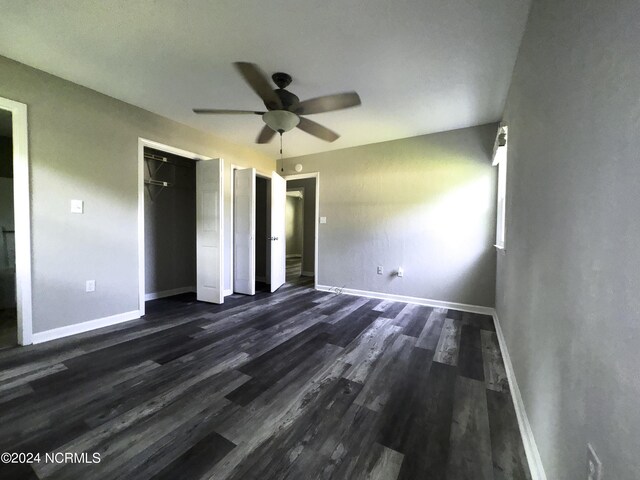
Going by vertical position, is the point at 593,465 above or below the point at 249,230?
below

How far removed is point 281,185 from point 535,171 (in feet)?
12.2

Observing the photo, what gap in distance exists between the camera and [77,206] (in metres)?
2.47

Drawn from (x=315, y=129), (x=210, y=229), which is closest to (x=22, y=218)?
(x=210, y=229)

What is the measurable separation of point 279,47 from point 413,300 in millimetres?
3439

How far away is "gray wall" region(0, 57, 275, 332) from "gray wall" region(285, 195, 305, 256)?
582cm

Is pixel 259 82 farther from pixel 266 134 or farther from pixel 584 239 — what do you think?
pixel 584 239

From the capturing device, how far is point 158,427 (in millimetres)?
1312

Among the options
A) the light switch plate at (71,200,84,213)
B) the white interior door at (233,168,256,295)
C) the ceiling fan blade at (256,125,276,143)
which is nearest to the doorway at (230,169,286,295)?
the white interior door at (233,168,256,295)

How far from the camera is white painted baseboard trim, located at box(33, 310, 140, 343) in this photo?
228cm

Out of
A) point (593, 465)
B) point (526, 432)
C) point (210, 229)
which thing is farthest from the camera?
point (210, 229)

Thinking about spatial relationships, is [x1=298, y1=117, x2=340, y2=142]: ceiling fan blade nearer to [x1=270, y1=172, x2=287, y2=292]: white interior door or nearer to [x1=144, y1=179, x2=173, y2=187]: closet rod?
[x1=270, y1=172, x2=287, y2=292]: white interior door

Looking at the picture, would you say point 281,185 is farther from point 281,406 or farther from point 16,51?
point 281,406

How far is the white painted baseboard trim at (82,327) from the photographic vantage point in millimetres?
2281

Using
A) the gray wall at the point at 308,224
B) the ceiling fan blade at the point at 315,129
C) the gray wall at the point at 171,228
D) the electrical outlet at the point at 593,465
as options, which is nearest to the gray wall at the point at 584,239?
the electrical outlet at the point at 593,465
